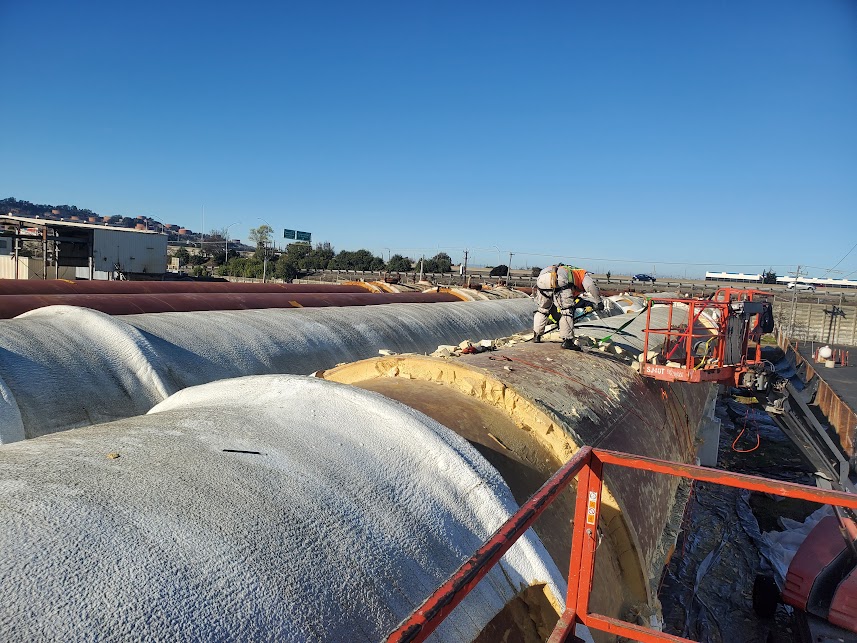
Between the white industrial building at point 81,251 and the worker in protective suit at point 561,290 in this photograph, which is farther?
the white industrial building at point 81,251

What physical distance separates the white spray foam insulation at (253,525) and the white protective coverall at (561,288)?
3830mm

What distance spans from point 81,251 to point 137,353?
21634 mm

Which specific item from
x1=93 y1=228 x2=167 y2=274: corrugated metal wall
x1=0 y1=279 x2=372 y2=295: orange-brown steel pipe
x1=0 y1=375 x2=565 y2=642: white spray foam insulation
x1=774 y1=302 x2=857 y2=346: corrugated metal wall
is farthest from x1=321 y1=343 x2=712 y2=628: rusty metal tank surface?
x1=774 y1=302 x2=857 y2=346: corrugated metal wall

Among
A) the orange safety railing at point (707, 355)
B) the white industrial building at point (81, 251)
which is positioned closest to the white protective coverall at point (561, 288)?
the orange safety railing at point (707, 355)

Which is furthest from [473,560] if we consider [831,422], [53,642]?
[831,422]

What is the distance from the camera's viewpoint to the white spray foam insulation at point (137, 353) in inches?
153

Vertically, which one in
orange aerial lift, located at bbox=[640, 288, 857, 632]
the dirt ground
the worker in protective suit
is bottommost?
the dirt ground

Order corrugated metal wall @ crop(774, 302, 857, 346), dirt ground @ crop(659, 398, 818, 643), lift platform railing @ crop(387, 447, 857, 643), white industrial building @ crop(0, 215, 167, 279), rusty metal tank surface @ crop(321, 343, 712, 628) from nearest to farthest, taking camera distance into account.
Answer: lift platform railing @ crop(387, 447, 857, 643) < rusty metal tank surface @ crop(321, 343, 712, 628) < dirt ground @ crop(659, 398, 818, 643) < white industrial building @ crop(0, 215, 167, 279) < corrugated metal wall @ crop(774, 302, 857, 346)

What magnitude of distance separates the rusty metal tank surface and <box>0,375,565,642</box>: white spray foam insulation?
441mm

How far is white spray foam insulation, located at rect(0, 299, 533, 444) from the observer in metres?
3.90

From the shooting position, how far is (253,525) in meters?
1.75

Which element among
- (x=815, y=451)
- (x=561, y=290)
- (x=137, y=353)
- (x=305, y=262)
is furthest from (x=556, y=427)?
(x=305, y=262)

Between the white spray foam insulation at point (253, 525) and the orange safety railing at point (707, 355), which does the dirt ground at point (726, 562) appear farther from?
the white spray foam insulation at point (253, 525)

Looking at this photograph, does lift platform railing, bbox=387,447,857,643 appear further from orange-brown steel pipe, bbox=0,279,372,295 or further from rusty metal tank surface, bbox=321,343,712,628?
orange-brown steel pipe, bbox=0,279,372,295
